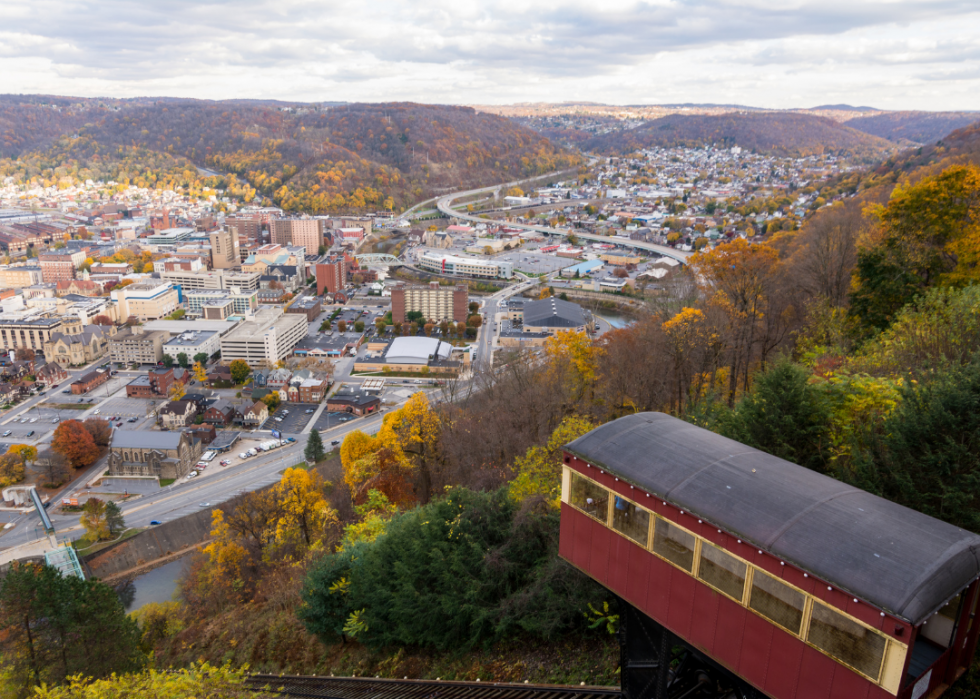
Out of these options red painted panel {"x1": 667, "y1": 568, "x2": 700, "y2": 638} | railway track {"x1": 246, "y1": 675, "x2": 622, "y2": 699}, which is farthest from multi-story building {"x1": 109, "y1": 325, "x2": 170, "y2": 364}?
red painted panel {"x1": 667, "y1": 568, "x2": 700, "y2": 638}

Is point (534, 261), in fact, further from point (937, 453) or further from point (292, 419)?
point (937, 453)

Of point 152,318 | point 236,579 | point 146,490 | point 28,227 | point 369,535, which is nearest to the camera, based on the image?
point 369,535

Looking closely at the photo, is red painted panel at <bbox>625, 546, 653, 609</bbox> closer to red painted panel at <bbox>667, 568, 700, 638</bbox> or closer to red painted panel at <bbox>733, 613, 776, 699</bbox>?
red painted panel at <bbox>667, 568, 700, 638</bbox>

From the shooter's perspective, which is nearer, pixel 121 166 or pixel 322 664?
pixel 322 664

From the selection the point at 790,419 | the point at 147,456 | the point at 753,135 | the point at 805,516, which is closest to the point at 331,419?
the point at 147,456

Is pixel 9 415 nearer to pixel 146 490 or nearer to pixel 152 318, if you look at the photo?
pixel 146 490

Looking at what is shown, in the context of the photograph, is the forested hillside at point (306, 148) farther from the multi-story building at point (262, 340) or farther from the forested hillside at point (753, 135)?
the multi-story building at point (262, 340)

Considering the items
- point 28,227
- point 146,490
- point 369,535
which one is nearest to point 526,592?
point 369,535
